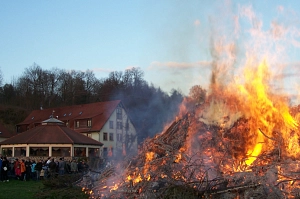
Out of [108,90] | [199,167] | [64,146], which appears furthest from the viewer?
[108,90]

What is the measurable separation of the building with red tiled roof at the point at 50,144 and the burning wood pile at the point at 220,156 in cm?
2302

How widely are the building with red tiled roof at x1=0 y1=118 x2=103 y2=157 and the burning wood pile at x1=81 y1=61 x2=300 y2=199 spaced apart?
75.5 ft

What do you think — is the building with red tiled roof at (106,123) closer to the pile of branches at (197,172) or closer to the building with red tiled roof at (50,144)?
the building with red tiled roof at (50,144)

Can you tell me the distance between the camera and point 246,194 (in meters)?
9.90

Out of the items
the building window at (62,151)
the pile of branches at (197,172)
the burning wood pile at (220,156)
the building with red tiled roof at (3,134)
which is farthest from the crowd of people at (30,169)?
the building with red tiled roof at (3,134)

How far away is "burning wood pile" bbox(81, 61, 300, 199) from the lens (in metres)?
10.1

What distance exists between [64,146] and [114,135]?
14359 mm

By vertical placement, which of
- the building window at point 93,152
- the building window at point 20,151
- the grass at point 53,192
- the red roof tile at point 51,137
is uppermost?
the red roof tile at point 51,137

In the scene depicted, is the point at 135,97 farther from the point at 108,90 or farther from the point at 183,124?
the point at 183,124

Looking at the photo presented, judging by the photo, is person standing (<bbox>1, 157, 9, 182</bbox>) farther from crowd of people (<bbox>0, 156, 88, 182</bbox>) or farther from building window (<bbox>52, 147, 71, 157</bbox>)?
building window (<bbox>52, 147, 71, 157</bbox>)

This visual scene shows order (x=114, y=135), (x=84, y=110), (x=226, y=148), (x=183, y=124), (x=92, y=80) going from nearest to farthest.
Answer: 1. (x=226, y=148)
2. (x=183, y=124)
3. (x=114, y=135)
4. (x=84, y=110)
5. (x=92, y=80)

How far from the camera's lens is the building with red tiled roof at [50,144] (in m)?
36.3

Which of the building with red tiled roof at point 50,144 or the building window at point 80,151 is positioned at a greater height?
the building with red tiled roof at point 50,144

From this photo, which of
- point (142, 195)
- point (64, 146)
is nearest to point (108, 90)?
point (64, 146)
